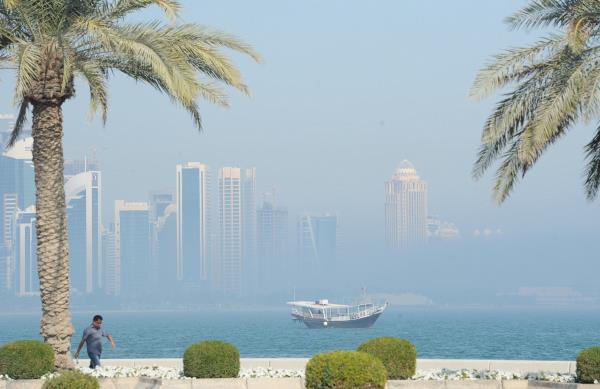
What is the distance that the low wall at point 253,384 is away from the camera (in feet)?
68.5

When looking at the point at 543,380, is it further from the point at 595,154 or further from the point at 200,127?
the point at 200,127

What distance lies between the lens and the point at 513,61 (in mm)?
21734

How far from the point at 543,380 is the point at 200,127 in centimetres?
887

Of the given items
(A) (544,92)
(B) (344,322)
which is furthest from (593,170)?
(B) (344,322)

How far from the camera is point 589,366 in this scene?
20812 millimetres

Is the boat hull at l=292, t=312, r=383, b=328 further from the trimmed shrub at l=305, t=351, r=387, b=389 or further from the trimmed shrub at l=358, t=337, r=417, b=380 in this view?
the trimmed shrub at l=305, t=351, r=387, b=389

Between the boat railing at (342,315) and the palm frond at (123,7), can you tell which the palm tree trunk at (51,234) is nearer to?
the palm frond at (123,7)

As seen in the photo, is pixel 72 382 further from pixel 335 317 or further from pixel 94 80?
pixel 335 317

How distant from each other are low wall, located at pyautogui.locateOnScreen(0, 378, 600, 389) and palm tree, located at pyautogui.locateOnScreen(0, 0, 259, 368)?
184 centimetres

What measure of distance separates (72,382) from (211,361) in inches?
168

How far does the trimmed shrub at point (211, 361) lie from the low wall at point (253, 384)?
426 millimetres

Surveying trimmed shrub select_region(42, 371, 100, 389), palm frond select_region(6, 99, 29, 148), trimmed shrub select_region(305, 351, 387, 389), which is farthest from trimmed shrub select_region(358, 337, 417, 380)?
palm frond select_region(6, 99, 29, 148)

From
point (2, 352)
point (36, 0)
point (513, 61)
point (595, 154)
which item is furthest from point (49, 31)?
point (595, 154)

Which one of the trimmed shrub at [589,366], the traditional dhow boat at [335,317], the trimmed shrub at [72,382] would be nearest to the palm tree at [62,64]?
the trimmed shrub at [72,382]
